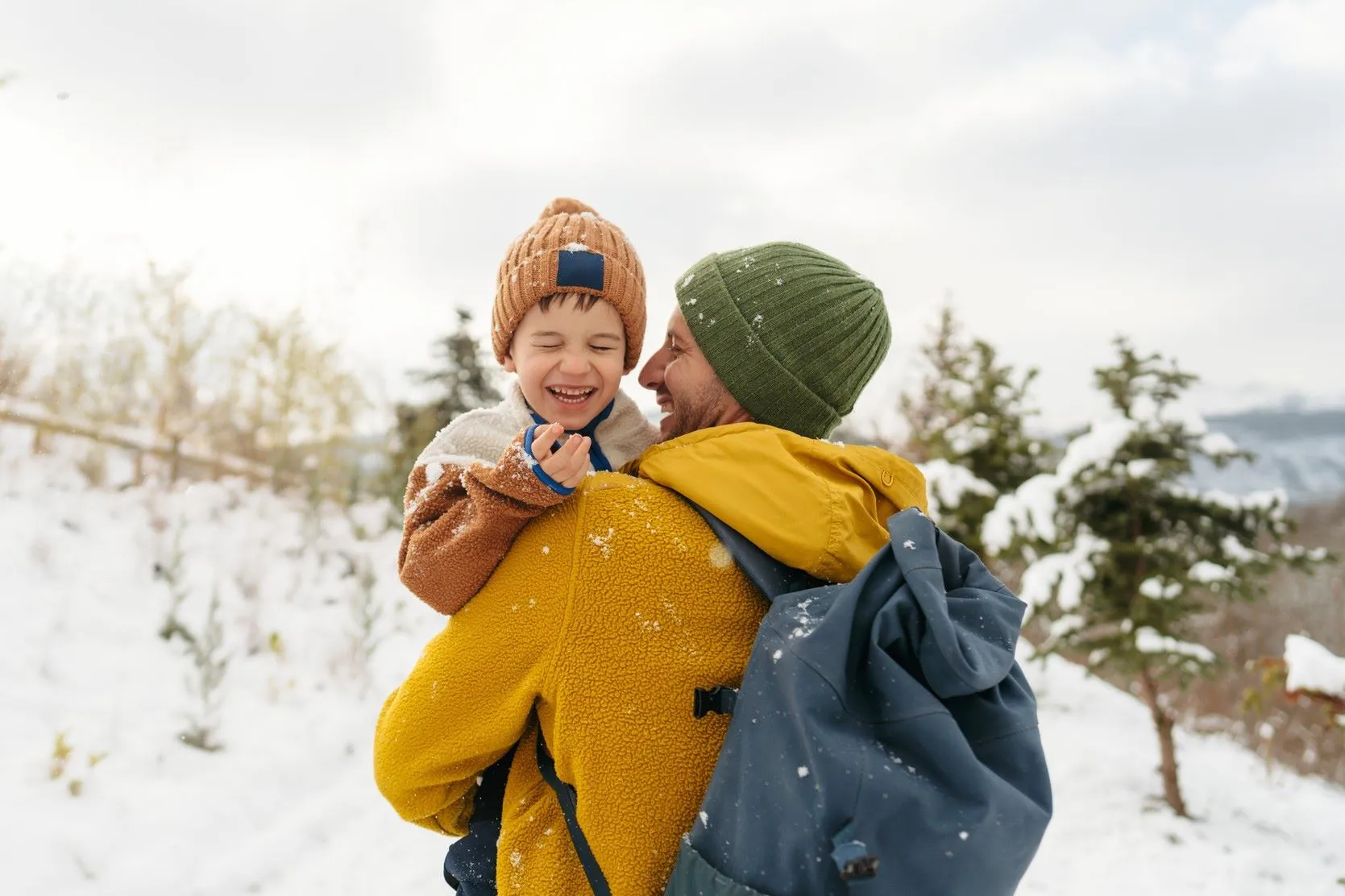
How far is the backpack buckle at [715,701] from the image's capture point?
3.77 feet

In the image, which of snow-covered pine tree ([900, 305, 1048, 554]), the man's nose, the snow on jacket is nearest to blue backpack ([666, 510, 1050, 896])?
the snow on jacket

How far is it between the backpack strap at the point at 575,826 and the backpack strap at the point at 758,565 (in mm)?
402

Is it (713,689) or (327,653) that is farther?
(327,653)

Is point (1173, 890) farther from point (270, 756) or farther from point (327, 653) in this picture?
point (327, 653)

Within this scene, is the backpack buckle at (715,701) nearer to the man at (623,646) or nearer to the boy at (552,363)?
the man at (623,646)

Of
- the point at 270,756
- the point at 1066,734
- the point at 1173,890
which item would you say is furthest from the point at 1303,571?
the point at 270,756

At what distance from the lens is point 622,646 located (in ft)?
3.77

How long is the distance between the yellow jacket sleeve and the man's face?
421 millimetres

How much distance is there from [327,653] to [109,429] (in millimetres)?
3381

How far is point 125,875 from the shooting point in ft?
10.2

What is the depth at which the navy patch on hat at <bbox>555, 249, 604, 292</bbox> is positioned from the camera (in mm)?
1628

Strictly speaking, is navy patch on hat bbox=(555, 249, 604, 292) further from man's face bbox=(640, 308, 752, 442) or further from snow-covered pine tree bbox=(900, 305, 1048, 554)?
snow-covered pine tree bbox=(900, 305, 1048, 554)

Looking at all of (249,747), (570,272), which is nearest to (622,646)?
(570,272)

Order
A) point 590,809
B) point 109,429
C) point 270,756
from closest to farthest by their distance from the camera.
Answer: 1. point 590,809
2. point 270,756
3. point 109,429
